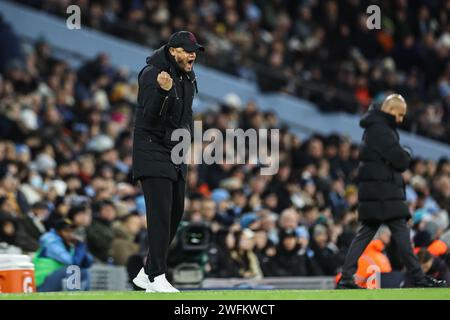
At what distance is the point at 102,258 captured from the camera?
15.6 meters

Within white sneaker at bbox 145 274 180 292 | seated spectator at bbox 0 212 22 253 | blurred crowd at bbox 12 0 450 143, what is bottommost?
white sneaker at bbox 145 274 180 292

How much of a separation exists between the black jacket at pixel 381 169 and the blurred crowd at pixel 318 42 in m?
11.1

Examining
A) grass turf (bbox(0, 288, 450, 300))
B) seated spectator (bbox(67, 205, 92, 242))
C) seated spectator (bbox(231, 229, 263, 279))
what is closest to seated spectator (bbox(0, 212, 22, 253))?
seated spectator (bbox(67, 205, 92, 242))

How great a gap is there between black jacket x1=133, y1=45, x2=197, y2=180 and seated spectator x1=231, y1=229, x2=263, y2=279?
530 centimetres

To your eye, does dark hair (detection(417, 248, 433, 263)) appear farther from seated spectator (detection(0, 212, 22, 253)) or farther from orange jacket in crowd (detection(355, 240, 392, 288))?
seated spectator (detection(0, 212, 22, 253))

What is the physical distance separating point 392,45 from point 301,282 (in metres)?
12.7

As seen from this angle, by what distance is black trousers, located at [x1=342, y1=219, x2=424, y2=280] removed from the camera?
12.0m

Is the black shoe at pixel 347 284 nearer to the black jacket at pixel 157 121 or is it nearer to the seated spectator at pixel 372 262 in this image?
the seated spectator at pixel 372 262

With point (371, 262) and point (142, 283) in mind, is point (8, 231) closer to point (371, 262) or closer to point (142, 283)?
point (371, 262)

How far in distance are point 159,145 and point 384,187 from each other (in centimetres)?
275

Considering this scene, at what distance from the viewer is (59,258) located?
13.5 metres

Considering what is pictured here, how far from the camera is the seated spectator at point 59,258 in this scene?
1326 centimetres
